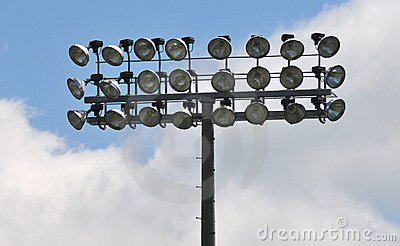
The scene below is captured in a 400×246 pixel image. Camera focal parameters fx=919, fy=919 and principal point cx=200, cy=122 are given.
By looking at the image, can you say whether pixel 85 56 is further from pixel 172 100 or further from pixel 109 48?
pixel 172 100

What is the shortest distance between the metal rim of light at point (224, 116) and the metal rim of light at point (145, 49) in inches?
81.4

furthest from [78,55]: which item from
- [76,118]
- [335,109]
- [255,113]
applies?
[335,109]

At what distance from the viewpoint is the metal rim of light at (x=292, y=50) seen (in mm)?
18719

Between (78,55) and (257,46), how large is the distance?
3.95 metres

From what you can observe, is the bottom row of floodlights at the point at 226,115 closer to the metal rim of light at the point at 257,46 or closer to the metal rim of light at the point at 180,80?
the metal rim of light at the point at 180,80

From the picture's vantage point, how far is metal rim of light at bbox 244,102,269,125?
18562 millimetres

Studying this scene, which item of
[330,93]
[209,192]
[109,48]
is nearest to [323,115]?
[330,93]

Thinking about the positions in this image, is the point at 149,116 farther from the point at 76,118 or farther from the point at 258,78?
the point at 258,78

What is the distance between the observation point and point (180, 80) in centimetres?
1897


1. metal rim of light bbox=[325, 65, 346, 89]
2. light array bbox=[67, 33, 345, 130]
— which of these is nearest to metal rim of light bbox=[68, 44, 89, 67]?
light array bbox=[67, 33, 345, 130]

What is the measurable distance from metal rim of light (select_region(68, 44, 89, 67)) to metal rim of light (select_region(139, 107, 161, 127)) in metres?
1.77

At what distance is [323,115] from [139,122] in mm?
3894

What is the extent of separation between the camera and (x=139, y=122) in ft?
64.3

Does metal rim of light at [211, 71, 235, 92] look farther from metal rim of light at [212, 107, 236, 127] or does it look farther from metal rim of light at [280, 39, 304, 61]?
metal rim of light at [280, 39, 304, 61]
